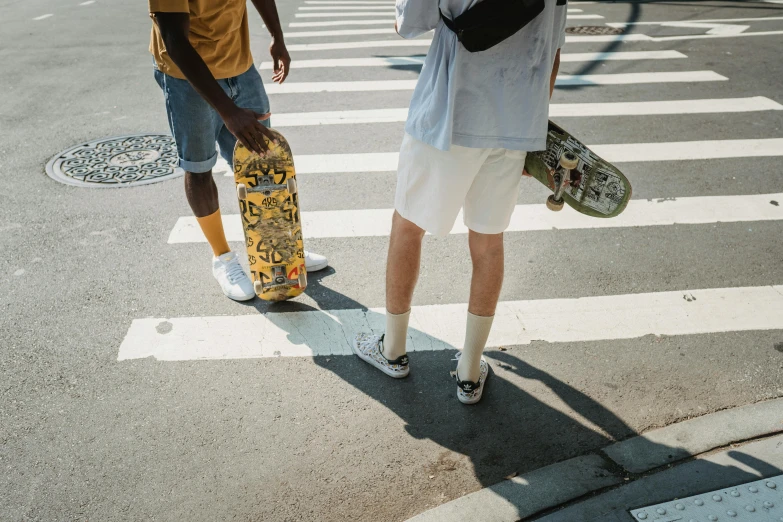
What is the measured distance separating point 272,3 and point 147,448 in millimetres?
2629

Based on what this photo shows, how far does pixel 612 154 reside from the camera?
582 centimetres

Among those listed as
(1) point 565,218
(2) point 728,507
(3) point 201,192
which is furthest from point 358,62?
(2) point 728,507

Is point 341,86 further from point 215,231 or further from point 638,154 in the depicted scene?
point 215,231

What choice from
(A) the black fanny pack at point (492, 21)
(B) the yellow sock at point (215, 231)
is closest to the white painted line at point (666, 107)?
(B) the yellow sock at point (215, 231)

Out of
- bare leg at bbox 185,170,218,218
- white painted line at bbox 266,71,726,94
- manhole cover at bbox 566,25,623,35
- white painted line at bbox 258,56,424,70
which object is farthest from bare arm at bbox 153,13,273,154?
manhole cover at bbox 566,25,623,35

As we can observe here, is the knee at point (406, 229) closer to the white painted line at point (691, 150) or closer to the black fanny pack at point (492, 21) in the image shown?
the black fanny pack at point (492, 21)

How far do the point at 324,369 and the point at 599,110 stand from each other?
5.01 metres

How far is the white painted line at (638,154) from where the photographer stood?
5676 millimetres

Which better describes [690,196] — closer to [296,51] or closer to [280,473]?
[280,473]

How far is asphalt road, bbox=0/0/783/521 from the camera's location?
264cm

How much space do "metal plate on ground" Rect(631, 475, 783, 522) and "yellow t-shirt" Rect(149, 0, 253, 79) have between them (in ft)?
9.38

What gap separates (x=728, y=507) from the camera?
7.88 ft

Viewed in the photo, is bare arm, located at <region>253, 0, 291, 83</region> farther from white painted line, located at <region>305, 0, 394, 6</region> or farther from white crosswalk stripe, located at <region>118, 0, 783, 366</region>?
white painted line, located at <region>305, 0, 394, 6</region>

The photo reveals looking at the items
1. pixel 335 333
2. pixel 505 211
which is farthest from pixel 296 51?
pixel 505 211
